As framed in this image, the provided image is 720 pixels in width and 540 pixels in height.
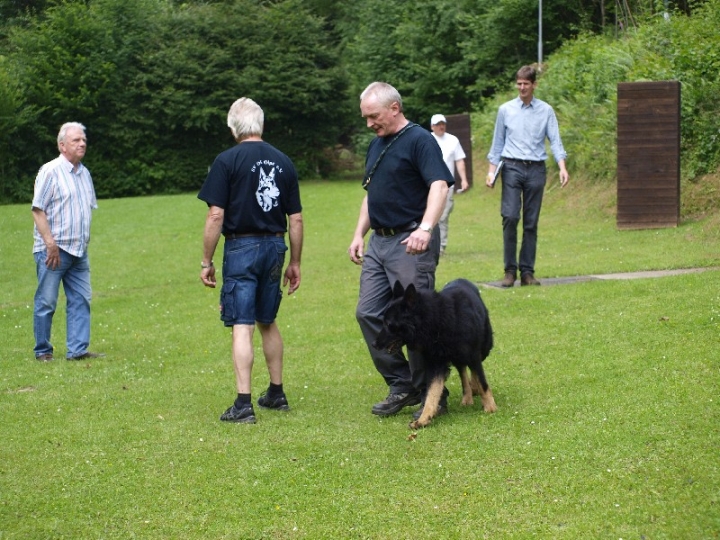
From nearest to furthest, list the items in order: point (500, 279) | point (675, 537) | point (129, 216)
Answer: point (675, 537) → point (500, 279) → point (129, 216)

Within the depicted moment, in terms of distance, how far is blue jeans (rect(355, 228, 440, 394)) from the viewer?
7406mm

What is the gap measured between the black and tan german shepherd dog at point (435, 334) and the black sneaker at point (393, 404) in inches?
17.6

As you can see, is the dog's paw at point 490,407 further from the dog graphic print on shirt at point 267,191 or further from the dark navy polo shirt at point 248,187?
the dog graphic print on shirt at point 267,191

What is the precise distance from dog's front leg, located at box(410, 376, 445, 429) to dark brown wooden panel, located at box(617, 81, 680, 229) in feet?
37.5

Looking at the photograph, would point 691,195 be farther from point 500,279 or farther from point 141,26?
point 141,26

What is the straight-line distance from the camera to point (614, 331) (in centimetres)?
938

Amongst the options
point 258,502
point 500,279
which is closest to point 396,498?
point 258,502

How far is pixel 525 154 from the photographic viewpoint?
483 inches

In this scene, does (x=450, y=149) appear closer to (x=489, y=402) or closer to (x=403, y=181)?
(x=403, y=181)

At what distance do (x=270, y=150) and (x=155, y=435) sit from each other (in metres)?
2.24

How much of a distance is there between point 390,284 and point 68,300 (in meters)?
4.48

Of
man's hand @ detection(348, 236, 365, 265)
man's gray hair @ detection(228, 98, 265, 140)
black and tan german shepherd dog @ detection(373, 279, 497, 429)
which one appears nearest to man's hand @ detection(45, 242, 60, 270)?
man's gray hair @ detection(228, 98, 265, 140)

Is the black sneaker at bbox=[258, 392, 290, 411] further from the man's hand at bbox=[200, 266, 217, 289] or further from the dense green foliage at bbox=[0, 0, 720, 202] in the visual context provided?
the dense green foliage at bbox=[0, 0, 720, 202]

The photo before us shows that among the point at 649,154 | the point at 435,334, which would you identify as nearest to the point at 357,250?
the point at 435,334
